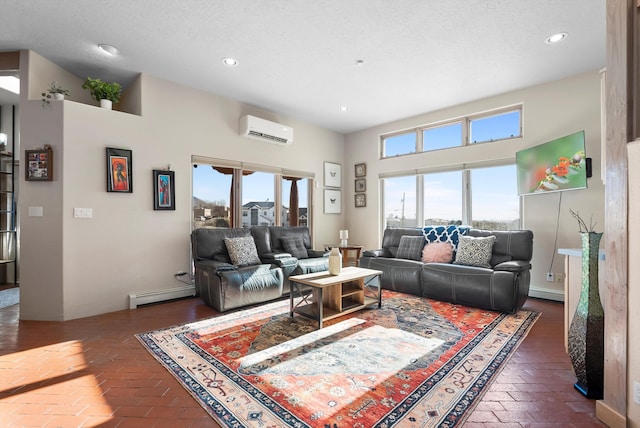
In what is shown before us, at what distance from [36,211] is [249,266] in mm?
2304

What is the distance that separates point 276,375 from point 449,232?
3.26m

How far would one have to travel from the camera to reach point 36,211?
318cm

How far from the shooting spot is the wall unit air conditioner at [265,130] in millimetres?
4523

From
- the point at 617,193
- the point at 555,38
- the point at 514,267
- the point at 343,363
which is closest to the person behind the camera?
the point at 617,193

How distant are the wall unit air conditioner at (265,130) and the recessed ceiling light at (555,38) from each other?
3488 mm

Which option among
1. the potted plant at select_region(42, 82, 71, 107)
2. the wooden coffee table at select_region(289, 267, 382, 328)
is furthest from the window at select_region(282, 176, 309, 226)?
the potted plant at select_region(42, 82, 71, 107)

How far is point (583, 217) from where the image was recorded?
3639 mm

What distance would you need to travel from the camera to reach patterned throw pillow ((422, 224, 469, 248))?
4.21 m

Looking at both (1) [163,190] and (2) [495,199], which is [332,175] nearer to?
(2) [495,199]

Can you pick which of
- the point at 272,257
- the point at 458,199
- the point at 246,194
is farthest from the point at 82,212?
the point at 458,199

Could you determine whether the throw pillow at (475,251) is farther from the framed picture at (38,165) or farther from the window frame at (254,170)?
the framed picture at (38,165)

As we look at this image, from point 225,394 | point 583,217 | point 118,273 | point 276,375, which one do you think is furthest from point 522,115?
point 118,273

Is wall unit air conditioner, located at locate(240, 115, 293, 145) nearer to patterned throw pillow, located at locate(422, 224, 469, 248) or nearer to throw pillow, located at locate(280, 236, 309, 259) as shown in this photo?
throw pillow, located at locate(280, 236, 309, 259)

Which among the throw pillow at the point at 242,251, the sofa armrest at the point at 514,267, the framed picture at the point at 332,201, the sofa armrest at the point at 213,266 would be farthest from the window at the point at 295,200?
the sofa armrest at the point at 514,267
